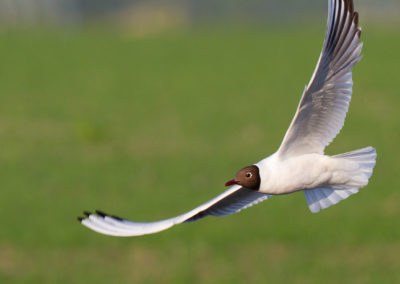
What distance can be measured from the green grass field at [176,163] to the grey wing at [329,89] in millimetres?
6935

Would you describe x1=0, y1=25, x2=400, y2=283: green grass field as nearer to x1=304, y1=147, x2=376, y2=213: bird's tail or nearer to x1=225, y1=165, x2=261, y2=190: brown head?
x1=304, y1=147, x2=376, y2=213: bird's tail

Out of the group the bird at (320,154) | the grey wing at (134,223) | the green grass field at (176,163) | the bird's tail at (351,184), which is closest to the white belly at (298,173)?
the bird at (320,154)

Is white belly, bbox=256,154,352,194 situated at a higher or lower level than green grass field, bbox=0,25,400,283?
lower

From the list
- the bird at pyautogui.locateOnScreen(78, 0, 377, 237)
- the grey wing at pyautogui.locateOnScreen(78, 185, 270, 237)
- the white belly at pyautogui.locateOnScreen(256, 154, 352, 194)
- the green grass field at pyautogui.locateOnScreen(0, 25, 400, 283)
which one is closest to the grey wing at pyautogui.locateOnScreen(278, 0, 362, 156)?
the bird at pyautogui.locateOnScreen(78, 0, 377, 237)

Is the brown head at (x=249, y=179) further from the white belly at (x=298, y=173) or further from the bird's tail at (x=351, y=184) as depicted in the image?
the bird's tail at (x=351, y=184)

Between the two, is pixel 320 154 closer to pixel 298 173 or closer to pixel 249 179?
pixel 298 173

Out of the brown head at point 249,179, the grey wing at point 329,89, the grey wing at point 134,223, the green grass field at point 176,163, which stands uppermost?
the green grass field at point 176,163

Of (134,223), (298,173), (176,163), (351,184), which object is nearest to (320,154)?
(351,184)

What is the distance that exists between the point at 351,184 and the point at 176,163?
1405cm

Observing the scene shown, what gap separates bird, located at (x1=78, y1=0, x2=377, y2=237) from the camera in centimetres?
526

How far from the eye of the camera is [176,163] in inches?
774

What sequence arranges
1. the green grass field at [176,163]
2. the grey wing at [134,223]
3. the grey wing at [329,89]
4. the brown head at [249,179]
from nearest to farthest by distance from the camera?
the brown head at [249,179] < the grey wing at [329,89] < the grey wing at [134,223] < the green grass field at [176,163]

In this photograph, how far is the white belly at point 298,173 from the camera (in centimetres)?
521

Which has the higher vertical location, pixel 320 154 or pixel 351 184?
pixel 320 154
